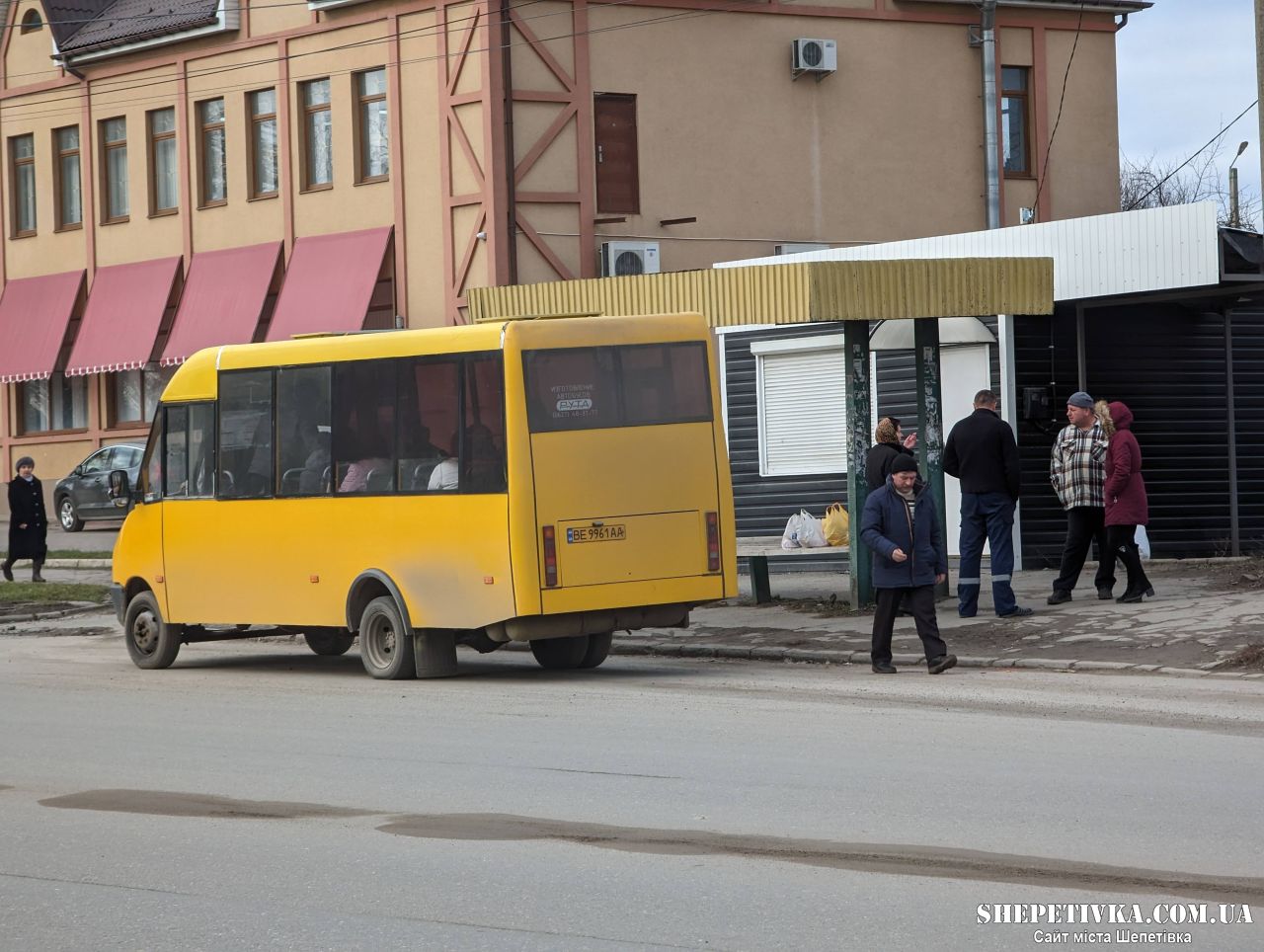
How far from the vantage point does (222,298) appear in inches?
1411

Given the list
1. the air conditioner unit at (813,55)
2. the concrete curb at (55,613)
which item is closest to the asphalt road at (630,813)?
the concrete curb at (55,613)

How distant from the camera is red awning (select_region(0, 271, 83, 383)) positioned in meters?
38.8

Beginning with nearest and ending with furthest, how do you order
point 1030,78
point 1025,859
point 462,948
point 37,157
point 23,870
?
point 462,948, point 1025,859, point 23,870, point 1030,78, point 37,157

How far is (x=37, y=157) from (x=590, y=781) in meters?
33.6

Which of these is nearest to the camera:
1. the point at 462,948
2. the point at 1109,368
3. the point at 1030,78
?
the point at 462,948

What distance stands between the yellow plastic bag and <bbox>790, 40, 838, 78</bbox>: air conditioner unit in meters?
15.6

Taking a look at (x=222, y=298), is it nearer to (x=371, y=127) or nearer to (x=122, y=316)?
(x=122, y=316)

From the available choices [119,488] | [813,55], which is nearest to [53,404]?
[813,55]

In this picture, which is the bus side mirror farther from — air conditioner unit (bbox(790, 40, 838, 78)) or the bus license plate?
air conditioner unit (bbox(790, 40, 838, 78))

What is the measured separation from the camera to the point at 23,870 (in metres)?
7.98

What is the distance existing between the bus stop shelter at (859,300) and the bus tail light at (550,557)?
11.9 ft

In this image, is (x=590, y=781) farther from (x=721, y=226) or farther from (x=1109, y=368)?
(x=721, y=226)

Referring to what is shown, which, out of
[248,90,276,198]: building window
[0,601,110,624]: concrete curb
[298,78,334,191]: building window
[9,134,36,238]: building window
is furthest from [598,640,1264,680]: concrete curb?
[9,134,36,238]: building window

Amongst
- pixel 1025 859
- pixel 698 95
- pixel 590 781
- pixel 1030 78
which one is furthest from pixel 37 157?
pixel 1025 859
